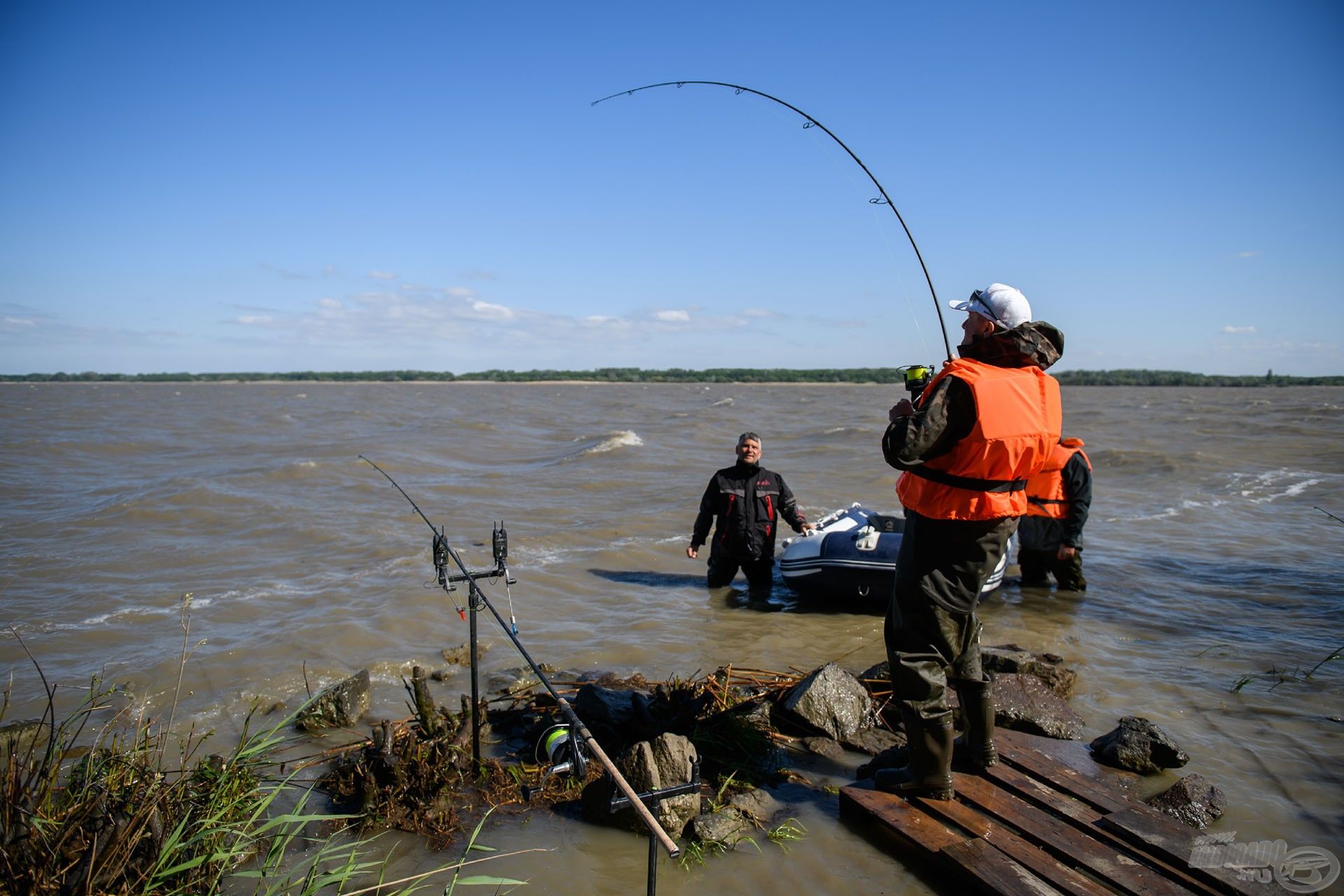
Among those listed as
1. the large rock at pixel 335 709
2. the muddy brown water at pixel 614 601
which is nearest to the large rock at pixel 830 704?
the muddy brown water at pixel 614 601

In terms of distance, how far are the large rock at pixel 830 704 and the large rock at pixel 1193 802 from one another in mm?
1458

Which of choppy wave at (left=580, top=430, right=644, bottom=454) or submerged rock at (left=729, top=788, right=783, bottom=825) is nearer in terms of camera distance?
submerged rock at (left=729, top=788, right=783, bottom=825)

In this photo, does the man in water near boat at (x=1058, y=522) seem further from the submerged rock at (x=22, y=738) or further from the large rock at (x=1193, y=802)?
the submerged rock at (x=22, y=738)

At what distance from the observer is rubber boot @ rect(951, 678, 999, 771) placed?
3791 millimetres

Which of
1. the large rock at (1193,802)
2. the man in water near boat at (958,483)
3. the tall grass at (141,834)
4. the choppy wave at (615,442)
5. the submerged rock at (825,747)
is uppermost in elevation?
the man in water near boat at (958,483)

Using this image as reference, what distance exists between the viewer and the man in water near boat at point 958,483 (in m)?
→ 3.30

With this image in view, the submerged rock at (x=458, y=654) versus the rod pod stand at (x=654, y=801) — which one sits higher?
the rod pod stand at (x=654, y=801)

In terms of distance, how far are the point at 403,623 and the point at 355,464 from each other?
38.2ft

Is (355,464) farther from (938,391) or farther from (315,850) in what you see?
(938,391)

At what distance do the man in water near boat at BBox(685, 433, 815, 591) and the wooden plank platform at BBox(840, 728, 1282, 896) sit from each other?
4325 mm

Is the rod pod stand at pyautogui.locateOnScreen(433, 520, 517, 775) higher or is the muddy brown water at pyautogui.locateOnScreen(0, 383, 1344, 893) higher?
the rod pod stand at pyautogui.locateOnScreen(433, 520, 517, 775)

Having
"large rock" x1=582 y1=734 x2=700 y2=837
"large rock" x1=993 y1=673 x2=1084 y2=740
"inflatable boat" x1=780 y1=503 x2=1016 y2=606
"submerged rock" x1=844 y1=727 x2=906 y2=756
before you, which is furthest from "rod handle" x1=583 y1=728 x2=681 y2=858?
"inflatable boat" x1=780 y1=503 x2=1016 y2=606

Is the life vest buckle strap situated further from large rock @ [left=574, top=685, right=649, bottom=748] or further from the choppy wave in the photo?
the choppy wave

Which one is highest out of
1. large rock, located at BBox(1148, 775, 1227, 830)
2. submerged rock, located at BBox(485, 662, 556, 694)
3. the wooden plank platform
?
the wooden plank platform
